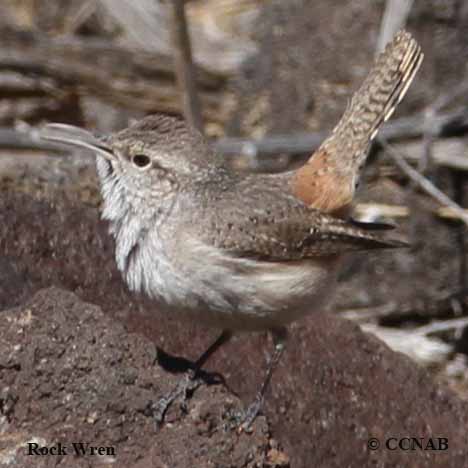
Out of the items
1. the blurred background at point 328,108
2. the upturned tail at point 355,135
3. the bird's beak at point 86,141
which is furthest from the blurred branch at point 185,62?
the bird's beak at point 86,141

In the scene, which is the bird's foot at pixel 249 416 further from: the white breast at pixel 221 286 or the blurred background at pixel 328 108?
the blurred background at pixel 328 108

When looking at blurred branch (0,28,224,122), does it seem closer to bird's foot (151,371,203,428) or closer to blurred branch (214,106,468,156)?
blurred branch (214,106,468,156)

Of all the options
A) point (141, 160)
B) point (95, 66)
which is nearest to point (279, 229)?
point (141, 160)

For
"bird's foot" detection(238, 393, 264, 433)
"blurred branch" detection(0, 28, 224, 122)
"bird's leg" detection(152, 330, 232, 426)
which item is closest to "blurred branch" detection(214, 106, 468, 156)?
"blurred branch" detection(0, 28, 224, 122)

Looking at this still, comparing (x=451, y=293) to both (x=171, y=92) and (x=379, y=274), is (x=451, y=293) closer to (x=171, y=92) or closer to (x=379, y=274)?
(x=379, y=274)

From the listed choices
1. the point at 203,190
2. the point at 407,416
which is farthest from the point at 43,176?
the point at 407,416
